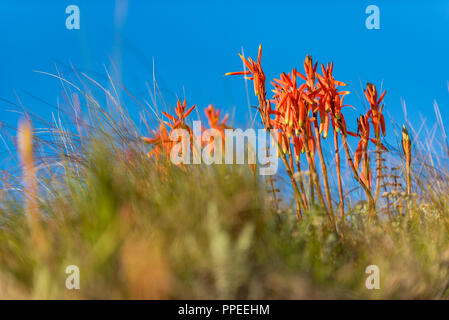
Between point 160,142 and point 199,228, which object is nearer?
point 199,228

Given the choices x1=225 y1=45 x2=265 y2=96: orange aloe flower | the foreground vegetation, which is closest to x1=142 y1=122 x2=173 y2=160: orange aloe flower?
the foreground vegetation

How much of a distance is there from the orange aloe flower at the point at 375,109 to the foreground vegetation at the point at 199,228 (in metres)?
0.02

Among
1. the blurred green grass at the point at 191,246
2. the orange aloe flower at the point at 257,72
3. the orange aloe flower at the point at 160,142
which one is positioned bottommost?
the blurred green grass at the point at 191,246

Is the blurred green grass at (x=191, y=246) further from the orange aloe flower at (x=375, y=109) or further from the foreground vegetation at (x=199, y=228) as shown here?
the orange aloe flower at (x=375, y=109)

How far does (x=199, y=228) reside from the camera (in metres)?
1.83

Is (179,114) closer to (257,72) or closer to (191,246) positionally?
(257,72)

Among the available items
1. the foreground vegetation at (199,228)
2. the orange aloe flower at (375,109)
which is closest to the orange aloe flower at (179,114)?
the foreground vegetation at (199,228)

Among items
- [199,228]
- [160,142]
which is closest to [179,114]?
[160,142]

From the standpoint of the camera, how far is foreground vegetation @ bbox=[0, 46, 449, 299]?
1.71m

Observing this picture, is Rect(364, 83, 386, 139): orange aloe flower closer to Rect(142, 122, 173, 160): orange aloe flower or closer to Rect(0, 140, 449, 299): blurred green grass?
Rect(0, 140, 449, 299): blurred green grass

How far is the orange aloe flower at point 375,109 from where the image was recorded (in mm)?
2559

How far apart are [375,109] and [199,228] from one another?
128cm
